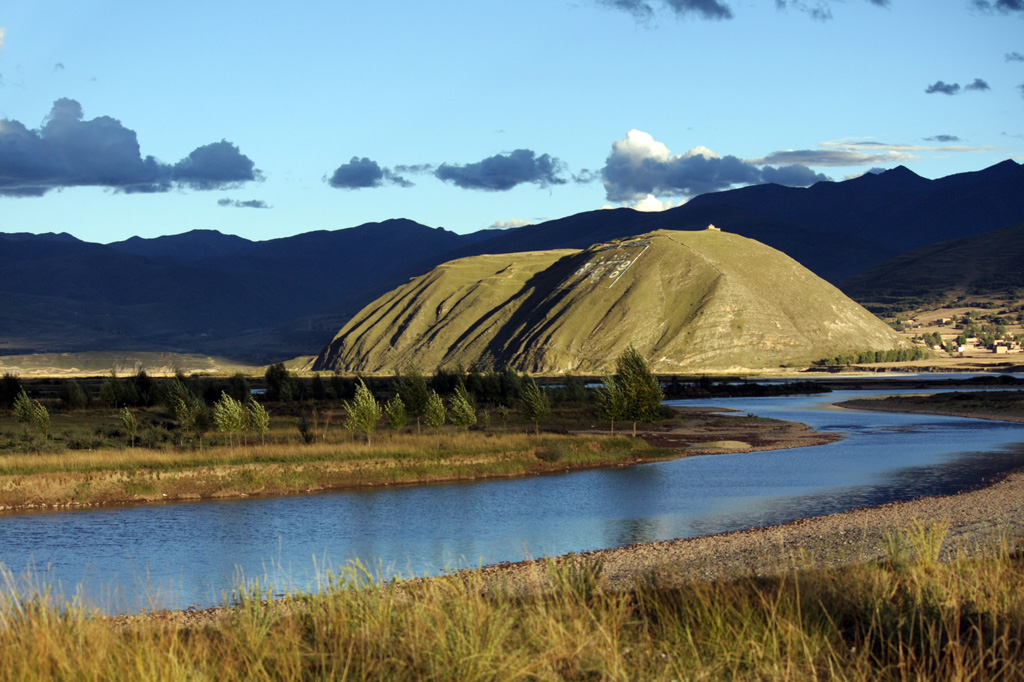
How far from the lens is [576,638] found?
9664 millimetres

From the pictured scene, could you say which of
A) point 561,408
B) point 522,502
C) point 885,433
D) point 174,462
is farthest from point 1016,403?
point 174,462

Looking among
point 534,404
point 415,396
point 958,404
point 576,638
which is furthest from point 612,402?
point 576,638

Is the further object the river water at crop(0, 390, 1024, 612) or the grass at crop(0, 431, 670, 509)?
the grass at crop(0, 431, 670, 509)

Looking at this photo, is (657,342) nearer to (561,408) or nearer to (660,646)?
(561,408)

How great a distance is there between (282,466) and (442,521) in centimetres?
1328

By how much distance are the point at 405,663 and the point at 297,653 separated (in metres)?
1.07

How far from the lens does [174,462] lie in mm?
42188

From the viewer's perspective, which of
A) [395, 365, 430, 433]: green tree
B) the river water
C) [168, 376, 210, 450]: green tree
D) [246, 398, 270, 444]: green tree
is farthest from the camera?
[395, 365, 430, 433]: green tree

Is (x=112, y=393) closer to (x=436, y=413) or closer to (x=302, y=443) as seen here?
(x=436, y=413)

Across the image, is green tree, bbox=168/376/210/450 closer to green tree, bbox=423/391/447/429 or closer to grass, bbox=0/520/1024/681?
green tree, bbox=423/391/447/429

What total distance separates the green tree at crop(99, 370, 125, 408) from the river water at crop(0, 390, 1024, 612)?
1726 inches

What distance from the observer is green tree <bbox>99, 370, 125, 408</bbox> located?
256ft

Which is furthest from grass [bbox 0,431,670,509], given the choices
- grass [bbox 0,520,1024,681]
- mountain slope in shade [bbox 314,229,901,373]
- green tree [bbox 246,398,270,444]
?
mountain slope in shade [bbox 314,229,901,373]

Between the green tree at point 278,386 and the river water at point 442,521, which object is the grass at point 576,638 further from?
the green tree at point 278,386
